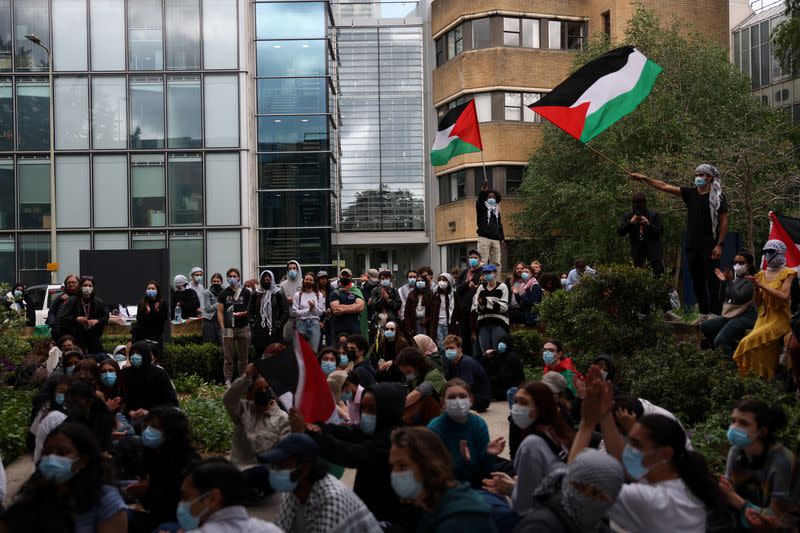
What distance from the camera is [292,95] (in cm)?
3706

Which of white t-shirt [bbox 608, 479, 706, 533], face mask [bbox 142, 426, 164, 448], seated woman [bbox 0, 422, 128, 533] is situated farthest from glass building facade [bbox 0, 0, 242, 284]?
white t-shirt [bbox 608, 479, 706, 533]

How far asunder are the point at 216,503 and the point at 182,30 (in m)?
32.4

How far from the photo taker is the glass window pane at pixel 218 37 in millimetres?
34906

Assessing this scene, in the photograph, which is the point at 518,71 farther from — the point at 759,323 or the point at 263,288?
the point at 759,323

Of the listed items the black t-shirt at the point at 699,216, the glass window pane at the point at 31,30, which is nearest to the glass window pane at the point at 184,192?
the glass window pane at the point at 31,30

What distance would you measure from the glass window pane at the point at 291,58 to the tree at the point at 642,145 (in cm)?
908

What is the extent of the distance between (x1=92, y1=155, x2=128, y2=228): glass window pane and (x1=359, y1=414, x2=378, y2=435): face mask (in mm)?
29571

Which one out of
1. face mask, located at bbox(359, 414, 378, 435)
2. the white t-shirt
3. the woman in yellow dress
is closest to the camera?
the white t-shirt

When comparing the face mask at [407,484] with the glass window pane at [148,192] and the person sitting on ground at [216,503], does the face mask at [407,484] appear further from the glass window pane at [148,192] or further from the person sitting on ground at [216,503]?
the glass window pane at [148,192]

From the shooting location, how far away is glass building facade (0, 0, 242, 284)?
3431 cm

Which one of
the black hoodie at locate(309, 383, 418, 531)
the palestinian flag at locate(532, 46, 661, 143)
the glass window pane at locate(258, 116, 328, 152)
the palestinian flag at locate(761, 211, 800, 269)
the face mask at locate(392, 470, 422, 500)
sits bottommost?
the black hoodie at locate(309, 383, 418, 531)

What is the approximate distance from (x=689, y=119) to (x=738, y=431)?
88.0 feet

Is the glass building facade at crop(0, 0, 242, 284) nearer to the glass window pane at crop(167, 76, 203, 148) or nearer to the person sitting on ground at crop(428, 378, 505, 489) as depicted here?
the glass window pane at crop(167, 76, 203, 148)

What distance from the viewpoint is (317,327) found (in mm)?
16125
